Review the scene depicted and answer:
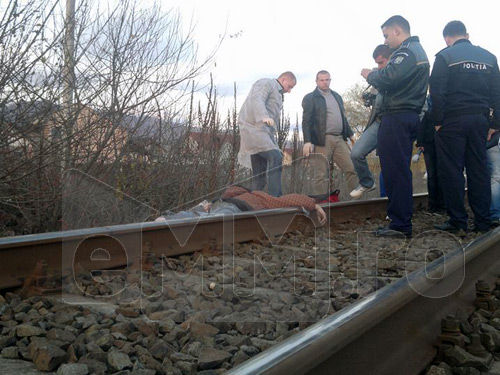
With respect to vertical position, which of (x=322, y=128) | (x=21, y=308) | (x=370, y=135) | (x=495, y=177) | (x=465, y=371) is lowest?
(x=465, y=371)

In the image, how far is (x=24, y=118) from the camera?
219 inches

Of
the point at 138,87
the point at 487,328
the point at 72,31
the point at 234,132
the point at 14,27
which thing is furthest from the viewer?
the point at 234,132

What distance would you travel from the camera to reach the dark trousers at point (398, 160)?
5562mm

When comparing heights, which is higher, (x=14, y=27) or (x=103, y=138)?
(x=14, y=27)

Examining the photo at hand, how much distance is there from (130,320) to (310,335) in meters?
1.12

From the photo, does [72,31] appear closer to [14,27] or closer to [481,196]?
[14,27]

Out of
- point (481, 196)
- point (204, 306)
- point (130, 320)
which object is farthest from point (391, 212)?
point (130, 320)

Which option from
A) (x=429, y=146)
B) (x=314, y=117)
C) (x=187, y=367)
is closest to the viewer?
(x=187, y=367)

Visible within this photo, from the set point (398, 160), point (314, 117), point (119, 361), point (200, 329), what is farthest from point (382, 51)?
point (119, 361)

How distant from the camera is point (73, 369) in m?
2.05

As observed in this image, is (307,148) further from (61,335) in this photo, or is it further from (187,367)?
(187,367)

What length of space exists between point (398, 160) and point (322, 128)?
309 centimetres

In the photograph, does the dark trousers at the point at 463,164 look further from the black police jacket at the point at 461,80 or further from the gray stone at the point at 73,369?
the gray stone at the point at 73,369

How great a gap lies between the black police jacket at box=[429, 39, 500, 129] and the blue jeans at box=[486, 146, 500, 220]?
51.3 inches
